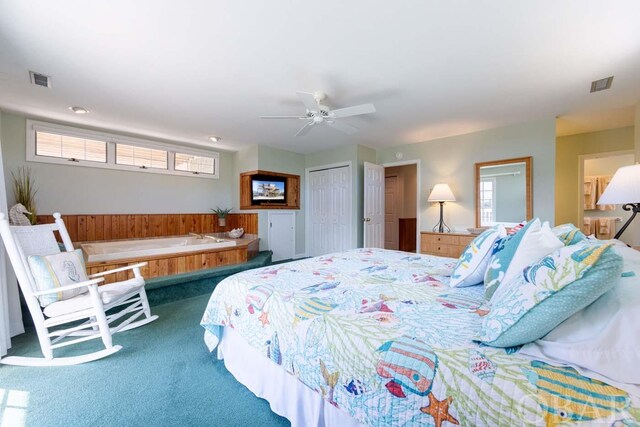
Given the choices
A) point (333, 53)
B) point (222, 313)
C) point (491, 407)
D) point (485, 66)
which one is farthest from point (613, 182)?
point (222, 313)

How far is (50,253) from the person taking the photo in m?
2.21

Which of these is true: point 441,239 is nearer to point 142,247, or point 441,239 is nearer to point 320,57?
point 320,57

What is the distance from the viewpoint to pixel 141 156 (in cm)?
436

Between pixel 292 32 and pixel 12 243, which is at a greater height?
→ pixel 292 32

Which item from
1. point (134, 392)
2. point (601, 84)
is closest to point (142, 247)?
point (134, 392)

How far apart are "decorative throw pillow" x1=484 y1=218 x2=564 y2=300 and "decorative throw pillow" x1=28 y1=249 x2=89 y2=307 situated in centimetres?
295

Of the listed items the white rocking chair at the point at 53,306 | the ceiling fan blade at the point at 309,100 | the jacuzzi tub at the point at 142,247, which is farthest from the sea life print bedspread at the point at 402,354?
the jacuzzi tub at the point at 142,247

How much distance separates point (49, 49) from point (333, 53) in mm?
2211

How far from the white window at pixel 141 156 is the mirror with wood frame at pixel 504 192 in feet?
17.7

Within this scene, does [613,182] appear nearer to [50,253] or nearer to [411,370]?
[411,370]

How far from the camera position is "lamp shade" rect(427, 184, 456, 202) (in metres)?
4.02

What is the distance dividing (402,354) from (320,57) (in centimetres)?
217

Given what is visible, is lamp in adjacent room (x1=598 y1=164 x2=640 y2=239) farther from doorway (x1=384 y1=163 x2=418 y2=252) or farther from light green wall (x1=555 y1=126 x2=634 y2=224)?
doorway (x1=384 y1=163 x2=418 y2=252)

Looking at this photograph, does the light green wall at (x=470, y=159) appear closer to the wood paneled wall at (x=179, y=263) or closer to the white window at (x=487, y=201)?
the white window at (x=487, y=201)
